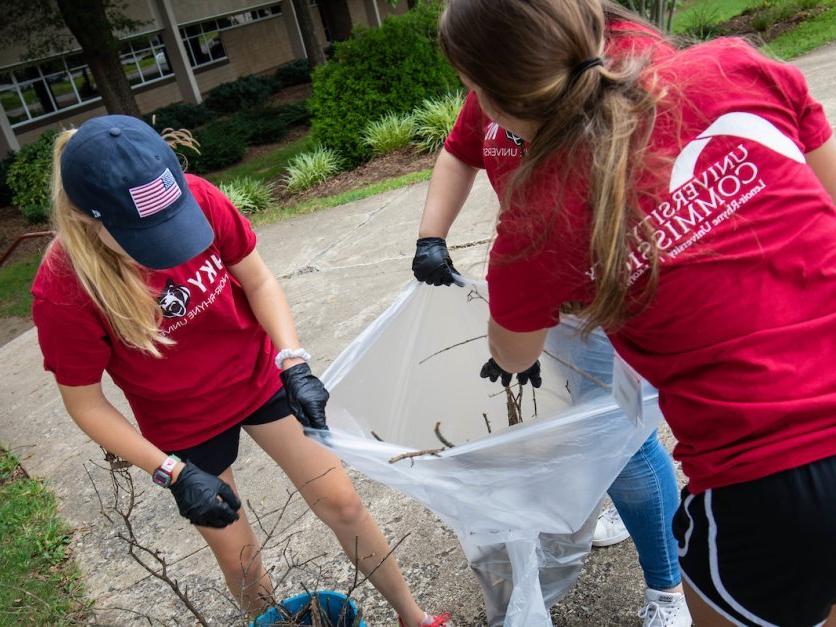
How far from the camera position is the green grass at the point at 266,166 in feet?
37.0

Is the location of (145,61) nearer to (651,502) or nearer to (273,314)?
(273,314)

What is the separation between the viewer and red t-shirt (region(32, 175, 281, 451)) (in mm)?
1707

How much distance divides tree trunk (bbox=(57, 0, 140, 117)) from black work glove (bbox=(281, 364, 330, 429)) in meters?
12.9

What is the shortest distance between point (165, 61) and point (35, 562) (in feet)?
68.9

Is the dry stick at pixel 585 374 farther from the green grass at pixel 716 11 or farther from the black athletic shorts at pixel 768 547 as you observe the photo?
the green grass at pixel 716 11

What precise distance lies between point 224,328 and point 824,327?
1435 mm

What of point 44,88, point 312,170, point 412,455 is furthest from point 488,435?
point 44,88

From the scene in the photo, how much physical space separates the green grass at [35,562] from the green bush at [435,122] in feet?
19.1

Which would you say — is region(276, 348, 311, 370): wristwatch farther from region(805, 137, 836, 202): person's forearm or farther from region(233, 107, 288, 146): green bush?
region(233, 107, 288, 146): green bush

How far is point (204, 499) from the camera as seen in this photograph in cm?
171

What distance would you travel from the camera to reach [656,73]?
3.62 ft

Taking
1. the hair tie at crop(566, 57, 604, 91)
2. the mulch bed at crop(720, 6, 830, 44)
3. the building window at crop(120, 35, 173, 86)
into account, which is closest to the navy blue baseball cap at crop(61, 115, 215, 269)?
the hair tie at crop(566, 57, 604, 91)

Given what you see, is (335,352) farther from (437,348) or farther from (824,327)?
(824,327)

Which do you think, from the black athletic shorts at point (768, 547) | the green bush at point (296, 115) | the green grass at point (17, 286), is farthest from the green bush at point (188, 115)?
the black athletic shorts at point (768, 547)
